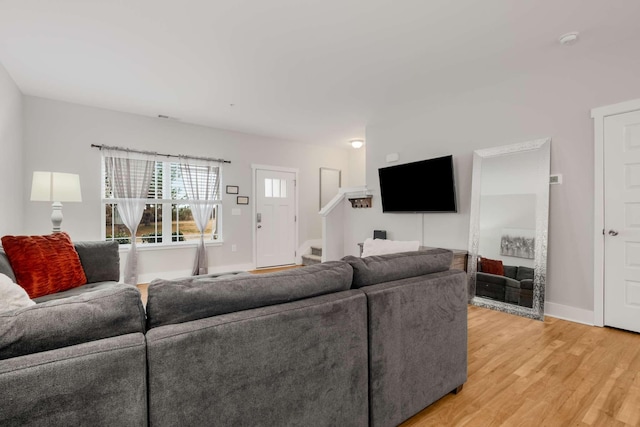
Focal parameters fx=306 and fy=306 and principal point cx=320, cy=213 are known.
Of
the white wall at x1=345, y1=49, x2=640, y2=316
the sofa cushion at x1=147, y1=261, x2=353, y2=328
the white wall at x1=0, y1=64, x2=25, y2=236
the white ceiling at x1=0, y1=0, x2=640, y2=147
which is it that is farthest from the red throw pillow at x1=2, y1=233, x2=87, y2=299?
the white wall at x1=345, y1=49, x2=640, y2=316

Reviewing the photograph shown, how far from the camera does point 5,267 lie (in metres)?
2.13

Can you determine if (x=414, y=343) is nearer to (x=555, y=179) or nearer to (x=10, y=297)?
(x=10, y=297)

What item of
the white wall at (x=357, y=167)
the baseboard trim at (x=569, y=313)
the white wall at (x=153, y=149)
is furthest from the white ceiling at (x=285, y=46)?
the white wall at (x=357, y=167)

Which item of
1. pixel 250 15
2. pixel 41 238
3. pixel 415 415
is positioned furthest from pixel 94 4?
pixel 415 415

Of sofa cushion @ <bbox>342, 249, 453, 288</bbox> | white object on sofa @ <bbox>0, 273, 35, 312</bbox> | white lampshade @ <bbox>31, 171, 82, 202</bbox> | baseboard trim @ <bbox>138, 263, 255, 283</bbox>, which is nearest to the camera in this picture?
white object on sofa @ <bbox>0, 273, 35, 312</bbox>

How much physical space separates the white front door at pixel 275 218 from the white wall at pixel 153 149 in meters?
0.18

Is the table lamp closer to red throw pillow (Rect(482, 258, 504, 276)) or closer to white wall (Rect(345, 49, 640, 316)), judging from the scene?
white wall (Rect(345, 49, 640, 316))

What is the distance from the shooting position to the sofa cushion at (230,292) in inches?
41.8

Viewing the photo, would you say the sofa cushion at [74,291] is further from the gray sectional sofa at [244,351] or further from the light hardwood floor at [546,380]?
the light hardwood floor at [546,380]

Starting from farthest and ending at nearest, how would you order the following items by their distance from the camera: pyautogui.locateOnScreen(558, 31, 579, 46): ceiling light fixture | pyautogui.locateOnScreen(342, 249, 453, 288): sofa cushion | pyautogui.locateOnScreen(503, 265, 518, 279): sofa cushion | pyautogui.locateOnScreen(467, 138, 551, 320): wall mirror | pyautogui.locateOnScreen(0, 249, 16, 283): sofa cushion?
pyautogui.locateOnScreen(503, 265, 518, 279): sofa cushion → pyautogui.locateOnScreen(467, 138, 551, 320): wall mirror → pyautogui.locateOnScreen(558, 31, 579, 46): ceiling light fixture → pyautogui.locateOnScreen(0, 249, 16, 283): sofa cushion → pyautogui.locateOnScreen(342, 249, 453, 288): sofa cushion

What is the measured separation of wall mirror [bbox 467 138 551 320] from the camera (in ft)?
10.6

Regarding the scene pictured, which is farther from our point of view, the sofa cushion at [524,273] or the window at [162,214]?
the window at [162,214]

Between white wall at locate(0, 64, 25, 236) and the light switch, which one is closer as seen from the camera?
white wall at locate(0, 64, 25, 236)

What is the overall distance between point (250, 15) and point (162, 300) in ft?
7.53
